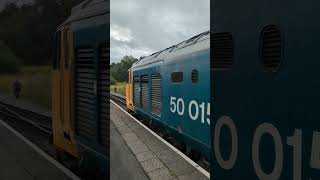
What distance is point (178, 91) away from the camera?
1.72m

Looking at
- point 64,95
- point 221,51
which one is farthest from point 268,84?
point 64,95

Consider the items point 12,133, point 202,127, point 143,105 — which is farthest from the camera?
point 12,133

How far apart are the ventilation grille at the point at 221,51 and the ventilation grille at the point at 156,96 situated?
0.43 metres

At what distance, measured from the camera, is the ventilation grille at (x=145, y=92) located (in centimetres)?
195

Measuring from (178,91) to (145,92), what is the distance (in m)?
0.29

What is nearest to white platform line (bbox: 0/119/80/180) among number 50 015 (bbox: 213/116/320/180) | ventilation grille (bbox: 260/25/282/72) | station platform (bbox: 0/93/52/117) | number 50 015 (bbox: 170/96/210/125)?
station platform (bbox: 0/93/52/117)

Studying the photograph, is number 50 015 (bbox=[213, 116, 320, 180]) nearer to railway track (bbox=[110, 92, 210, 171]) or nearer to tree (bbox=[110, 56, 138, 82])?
railway track (bbox=[110, 92, 210, 171])

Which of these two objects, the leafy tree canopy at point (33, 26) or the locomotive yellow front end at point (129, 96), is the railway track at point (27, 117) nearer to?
the leafy tree canopy at point (33, 26)

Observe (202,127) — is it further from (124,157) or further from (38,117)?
(38,117)

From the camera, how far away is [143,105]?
2.01 m

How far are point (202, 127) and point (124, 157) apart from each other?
0.30m

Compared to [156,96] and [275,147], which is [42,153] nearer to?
[156,96]

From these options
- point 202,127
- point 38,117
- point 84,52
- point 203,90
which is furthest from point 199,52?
point 38,117

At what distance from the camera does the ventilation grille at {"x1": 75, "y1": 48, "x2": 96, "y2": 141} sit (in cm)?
170
